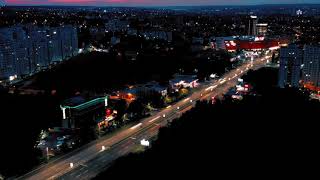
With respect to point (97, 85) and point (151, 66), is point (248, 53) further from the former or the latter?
point (97, 85)

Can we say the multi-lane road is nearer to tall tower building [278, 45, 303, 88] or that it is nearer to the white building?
tall tower building [278, 45, 303, 88]

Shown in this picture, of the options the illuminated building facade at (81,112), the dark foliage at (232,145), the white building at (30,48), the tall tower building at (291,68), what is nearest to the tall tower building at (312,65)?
the tall tower building at (291,68)

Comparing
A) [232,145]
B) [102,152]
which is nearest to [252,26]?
[102,152]

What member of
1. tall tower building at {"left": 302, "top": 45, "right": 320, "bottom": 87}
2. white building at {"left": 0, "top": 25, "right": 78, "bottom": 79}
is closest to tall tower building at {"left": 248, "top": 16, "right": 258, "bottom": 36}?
white building at {"left": 0, "top": 25, "right": 78, "bottom": 79}

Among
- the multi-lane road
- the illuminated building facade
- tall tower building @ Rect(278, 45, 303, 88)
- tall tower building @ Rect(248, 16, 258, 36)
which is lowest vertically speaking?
the multi-lane road

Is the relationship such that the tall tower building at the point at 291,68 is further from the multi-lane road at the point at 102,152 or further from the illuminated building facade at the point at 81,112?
the illuminated building facade at the point at 81,112

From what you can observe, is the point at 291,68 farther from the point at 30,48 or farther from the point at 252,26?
the point at 252,26

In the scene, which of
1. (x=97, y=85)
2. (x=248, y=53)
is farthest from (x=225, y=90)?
(x=248, y=53)
